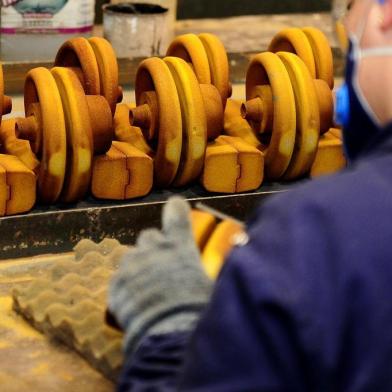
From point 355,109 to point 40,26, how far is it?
1.92 meters

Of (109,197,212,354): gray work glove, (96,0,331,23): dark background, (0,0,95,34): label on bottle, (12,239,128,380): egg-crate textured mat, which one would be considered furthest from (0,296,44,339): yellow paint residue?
(96,0,331,23): dark background

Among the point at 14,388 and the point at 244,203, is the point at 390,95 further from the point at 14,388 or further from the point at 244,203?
the point at 244,203

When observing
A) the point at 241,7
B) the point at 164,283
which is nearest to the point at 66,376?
the point at 164,283

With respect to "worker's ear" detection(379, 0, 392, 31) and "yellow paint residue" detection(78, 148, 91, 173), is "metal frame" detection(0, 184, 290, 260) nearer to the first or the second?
"yellow paint residue" detection(78, 148, 91, 173)

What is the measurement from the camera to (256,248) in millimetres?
695

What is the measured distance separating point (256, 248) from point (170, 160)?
41.3 inches

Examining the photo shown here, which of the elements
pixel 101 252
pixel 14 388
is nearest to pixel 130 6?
pixel 101 252

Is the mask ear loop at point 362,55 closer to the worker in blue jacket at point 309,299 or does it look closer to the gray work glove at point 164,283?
the worker in blue jacket at point 309,299

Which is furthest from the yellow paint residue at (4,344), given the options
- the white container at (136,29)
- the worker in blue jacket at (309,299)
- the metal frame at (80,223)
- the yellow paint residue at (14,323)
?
the white container at (136,29)

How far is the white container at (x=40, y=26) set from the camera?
258cm

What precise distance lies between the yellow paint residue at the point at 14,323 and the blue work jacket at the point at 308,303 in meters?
0.62

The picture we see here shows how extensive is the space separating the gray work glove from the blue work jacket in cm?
15

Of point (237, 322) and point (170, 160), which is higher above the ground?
point (237, 322)

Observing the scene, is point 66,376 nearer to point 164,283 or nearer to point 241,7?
point 164,283
